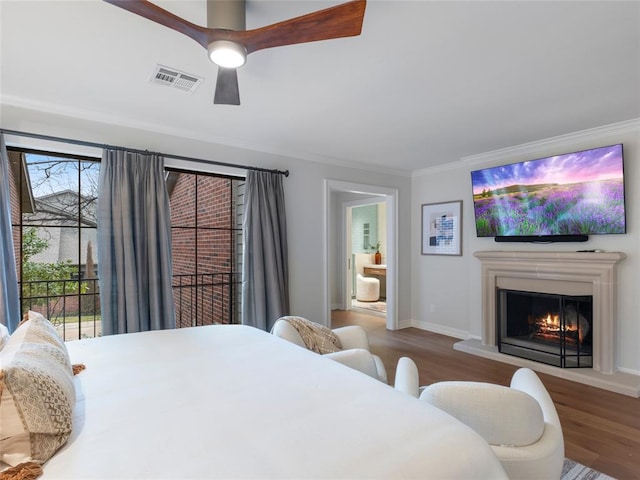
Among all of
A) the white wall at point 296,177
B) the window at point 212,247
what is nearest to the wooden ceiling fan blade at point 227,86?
the white wall at point 296,177

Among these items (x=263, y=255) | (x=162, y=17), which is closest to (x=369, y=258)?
(x=263, y=255)

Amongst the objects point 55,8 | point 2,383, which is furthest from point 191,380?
point 55,8

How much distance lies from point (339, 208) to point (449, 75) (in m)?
4.81

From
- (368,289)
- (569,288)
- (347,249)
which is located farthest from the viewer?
(368,289)

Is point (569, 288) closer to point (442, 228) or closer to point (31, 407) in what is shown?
point (442, 228)

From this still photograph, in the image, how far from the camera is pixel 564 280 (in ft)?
12.1

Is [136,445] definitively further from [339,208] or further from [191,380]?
[339,208]

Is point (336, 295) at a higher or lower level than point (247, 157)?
lower

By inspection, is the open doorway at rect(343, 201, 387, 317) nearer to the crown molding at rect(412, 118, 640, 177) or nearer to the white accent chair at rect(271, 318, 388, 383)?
the crown molding at rect(412, 118, 640, 177)

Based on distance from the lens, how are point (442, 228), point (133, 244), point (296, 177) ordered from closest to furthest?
point (133, 244) < point (296, 177) < point (442, 228)

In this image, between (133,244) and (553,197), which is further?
(553,197)

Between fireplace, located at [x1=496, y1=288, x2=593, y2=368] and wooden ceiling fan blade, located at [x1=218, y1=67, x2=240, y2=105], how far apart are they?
3695mm

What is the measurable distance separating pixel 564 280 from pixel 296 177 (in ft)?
10.3

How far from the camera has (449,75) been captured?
2.35 metres
